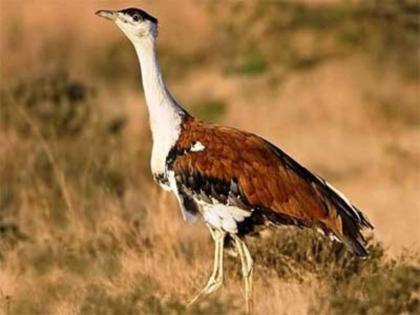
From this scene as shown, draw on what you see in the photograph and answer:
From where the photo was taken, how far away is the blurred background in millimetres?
9891

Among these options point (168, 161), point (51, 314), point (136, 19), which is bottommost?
point (51, 314)

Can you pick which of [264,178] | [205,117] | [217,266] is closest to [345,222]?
[264,178]

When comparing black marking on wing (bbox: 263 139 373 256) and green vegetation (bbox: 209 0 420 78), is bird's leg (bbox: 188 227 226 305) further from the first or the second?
green vegetation (bbox: 209 0 420 78)

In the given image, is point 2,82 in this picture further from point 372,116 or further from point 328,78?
point 328,78

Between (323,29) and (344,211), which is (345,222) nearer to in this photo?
(344,211)

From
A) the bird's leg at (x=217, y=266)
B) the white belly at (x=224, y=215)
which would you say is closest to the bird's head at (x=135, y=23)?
the white belly at (x=224, y=215)

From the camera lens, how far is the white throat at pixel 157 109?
9445 mm

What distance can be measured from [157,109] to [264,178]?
776 mm

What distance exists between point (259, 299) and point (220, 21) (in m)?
9.56

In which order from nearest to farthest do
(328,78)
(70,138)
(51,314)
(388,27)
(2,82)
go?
(51,314)
(70,138)
(2,82)
(388,27)
(328,78)

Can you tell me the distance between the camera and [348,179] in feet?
64.9

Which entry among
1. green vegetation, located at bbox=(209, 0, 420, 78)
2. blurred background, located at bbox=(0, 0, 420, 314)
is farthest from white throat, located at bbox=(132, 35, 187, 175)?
green vegetation, located at bbox=(209, 0, 420, 78)

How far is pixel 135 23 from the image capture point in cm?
977

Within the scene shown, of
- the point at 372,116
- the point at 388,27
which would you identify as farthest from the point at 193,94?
the point at 388,27
